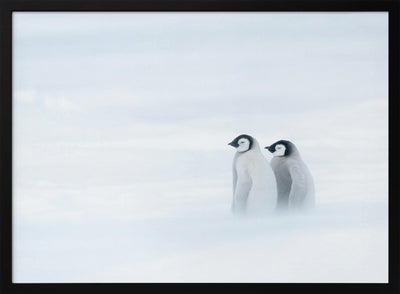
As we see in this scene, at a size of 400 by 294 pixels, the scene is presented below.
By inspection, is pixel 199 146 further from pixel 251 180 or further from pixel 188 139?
pixel 251 180

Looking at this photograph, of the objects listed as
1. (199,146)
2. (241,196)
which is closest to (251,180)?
(241,196)

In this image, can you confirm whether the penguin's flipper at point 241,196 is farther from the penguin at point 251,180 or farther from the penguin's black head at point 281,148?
the penguin's black head at point 281,148

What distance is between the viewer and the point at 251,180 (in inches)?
67.7

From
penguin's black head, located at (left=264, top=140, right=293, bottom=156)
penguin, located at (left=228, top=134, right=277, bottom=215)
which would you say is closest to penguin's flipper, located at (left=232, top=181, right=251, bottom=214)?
penguin, located at (left=228, top=134, right=277, bottom=215)

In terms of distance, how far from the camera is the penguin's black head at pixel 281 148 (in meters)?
1.72

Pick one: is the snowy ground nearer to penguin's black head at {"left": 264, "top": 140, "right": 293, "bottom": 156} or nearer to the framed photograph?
the framed photograph

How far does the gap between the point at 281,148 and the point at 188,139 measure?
0.24 m

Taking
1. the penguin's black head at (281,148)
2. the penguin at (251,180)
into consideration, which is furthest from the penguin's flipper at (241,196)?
the penguin's black head at (281,148)

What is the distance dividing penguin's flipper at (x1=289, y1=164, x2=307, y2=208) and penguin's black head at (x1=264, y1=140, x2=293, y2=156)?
1.6 inches

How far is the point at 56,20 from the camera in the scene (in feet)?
5.66

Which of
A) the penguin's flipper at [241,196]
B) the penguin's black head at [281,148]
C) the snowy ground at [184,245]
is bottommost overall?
the snowy ground at [184,245]

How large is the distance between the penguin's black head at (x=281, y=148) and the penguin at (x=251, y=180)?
0.10ft
